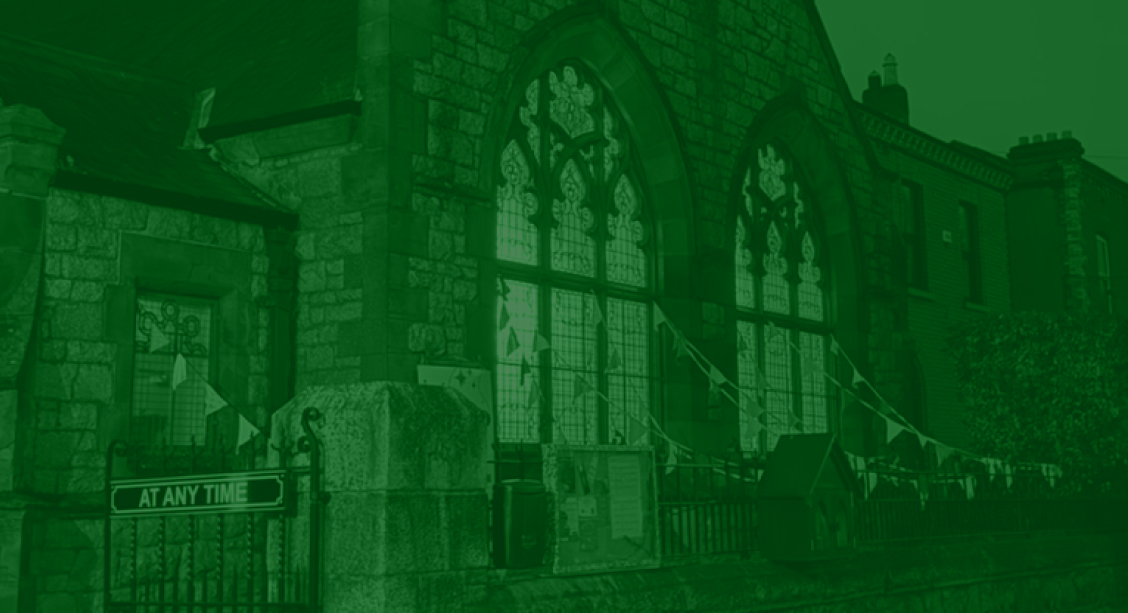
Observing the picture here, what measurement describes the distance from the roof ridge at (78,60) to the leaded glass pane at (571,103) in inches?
159

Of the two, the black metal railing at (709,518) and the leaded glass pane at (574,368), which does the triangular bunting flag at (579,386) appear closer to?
the leaded glass pane at (574,368)

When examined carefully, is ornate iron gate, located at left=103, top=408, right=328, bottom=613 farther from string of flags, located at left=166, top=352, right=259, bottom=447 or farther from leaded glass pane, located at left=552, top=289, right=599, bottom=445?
leaded glass pane, located at left=552, top=289, right=599, bottom=445

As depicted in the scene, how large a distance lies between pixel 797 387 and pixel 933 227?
25.0 feet

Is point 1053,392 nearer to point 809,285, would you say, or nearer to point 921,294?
point 809,285

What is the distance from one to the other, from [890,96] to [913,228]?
3238mm

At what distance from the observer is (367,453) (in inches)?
307

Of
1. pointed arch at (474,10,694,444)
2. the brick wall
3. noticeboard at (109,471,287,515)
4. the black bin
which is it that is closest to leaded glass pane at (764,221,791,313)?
pointed arch at (474,10,694,444)

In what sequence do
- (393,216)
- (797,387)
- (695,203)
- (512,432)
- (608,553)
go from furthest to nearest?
(797,387)
(695,203)
(512,432)
(393,216)
(608,553)

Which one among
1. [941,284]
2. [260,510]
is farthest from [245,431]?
[941,284]

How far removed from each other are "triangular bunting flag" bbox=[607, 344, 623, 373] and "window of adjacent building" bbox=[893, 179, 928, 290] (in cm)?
993

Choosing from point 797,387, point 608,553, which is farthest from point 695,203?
point 608,553

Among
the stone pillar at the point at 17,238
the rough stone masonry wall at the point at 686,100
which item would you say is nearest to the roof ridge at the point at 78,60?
the stone pillar at the point at 17,238

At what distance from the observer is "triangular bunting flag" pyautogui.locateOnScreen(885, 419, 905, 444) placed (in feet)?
53.7

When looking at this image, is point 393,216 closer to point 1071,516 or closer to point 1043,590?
point 1043,590
